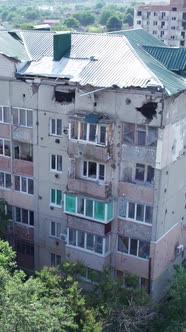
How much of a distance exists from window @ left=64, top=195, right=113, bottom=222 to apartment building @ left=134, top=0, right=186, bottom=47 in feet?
253

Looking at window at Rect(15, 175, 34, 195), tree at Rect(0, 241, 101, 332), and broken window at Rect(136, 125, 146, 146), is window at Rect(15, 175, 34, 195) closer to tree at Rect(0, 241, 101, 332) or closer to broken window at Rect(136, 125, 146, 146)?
tree at Rect(0, 241, 101, 332)

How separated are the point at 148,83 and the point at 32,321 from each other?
1261 centimetres

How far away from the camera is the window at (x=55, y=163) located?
2839cm

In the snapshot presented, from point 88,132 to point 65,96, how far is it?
8.08ft

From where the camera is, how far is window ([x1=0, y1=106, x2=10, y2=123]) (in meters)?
28.9

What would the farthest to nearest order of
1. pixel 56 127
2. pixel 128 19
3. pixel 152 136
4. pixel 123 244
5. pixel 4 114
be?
1. pixel 128 19
2. pixel 4 114
3. pixel 123 244
4. pixel 56 127
5. pixel 152 136

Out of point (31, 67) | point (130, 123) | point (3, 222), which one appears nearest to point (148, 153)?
point (130, 123)

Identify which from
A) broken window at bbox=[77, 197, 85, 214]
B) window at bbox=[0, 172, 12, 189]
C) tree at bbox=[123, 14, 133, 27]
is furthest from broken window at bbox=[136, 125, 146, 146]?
tree at bbox=[123, 14, 133, 27]

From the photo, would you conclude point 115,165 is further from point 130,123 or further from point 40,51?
point 40,51

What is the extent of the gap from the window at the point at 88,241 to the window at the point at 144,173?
13.7ft

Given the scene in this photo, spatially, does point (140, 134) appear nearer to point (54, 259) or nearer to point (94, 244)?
point (94, 244)

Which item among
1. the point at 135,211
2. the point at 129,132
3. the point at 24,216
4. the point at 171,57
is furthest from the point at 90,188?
the point at 171,57

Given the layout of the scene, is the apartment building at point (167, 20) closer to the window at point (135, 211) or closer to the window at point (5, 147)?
the window at point (5, 147)

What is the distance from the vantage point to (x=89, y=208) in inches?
1080
